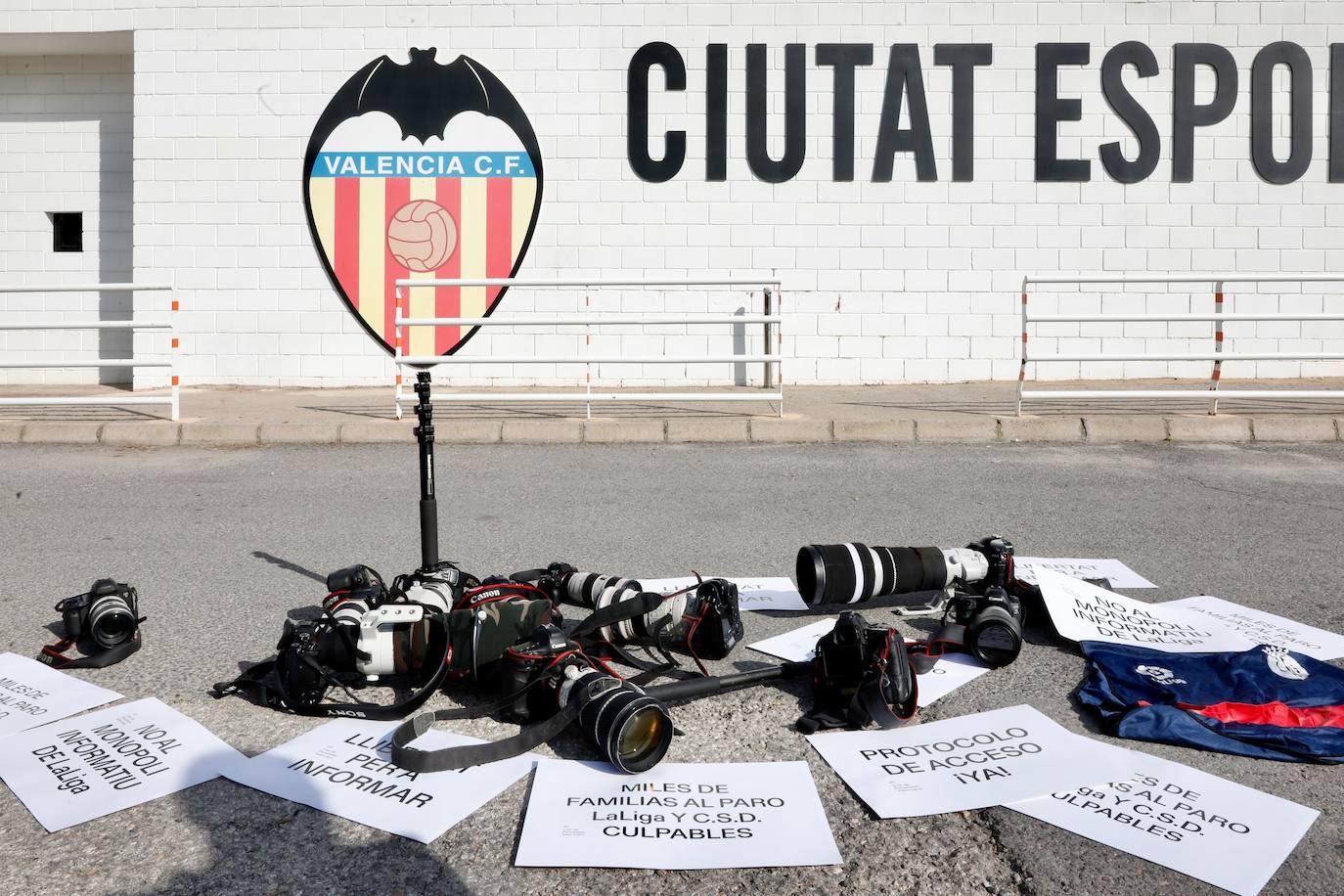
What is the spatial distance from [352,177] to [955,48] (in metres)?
6.67

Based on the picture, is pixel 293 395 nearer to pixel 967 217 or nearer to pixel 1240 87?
pixel 967 217

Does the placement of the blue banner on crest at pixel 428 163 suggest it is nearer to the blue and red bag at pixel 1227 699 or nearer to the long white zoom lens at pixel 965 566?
the long white zoom lens at pixel 965 566

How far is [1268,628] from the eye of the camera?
3.90 m

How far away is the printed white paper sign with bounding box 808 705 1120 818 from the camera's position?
8.57 feet

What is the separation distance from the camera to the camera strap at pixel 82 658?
3535 millimetres

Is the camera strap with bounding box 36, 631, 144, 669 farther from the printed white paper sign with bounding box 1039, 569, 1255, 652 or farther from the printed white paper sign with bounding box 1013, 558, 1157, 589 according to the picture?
the printed white paper sign with bounding box 1013, 558, 1157, 589

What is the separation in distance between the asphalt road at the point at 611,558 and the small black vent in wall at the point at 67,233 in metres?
6.30

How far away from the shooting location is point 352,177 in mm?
12547

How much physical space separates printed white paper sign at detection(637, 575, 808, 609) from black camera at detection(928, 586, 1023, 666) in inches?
26.7

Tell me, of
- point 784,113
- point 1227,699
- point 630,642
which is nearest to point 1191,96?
point 784,113

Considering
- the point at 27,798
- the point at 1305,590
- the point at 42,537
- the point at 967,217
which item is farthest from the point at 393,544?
the point at 967,217

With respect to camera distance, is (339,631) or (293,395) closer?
(339,631)

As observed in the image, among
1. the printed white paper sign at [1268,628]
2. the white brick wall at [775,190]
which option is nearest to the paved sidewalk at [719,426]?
the white brick wall at [775,190]

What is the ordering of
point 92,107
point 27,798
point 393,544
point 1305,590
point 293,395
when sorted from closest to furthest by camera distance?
point 27,798 < point 1305,590 < point 393,544 < point 293,395 < point 92,107
